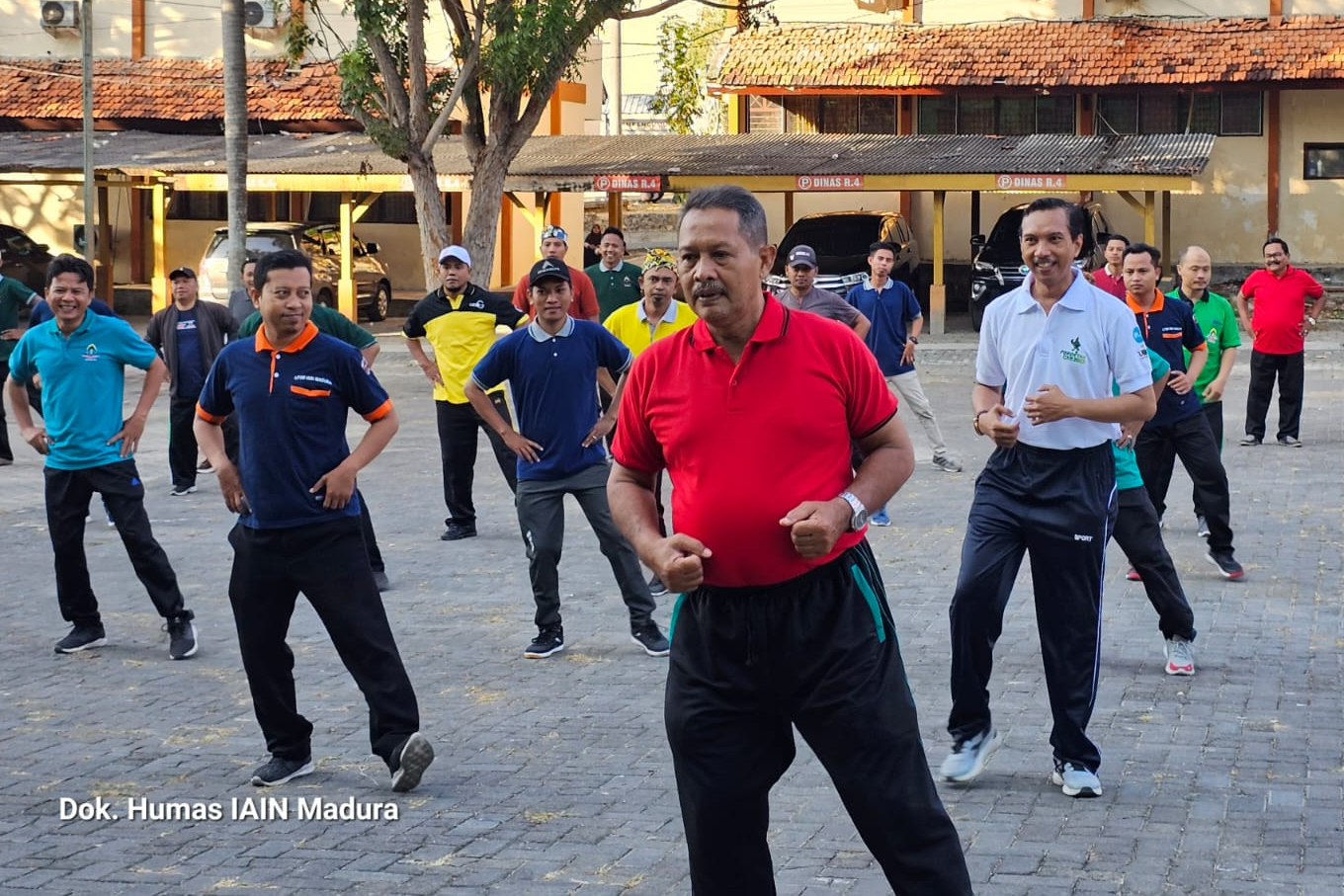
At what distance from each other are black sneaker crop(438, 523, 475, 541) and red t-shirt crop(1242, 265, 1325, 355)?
8211 millimetres

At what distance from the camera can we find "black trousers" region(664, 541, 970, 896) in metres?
3.97

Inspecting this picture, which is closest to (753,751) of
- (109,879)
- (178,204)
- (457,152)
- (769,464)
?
(769,464)

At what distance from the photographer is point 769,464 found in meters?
3.97

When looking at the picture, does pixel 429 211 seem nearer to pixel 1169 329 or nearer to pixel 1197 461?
pixel 1197 461

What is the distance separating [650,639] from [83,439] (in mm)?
2925

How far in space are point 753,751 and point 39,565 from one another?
8337 millimetres

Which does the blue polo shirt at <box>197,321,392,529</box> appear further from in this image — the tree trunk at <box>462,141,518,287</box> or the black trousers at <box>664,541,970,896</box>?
the tree trunk at <box>462,141,518,287</box>

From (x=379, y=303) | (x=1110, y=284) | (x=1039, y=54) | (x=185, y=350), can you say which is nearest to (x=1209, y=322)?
(x=1110, y=284)

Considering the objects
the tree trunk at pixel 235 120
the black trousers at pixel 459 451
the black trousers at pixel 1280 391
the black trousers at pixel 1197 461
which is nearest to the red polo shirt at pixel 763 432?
the black trousers at pixel 1197 461

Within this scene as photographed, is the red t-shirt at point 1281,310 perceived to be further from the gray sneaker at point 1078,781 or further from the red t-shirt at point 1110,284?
the gray sneaker at point 1078,781

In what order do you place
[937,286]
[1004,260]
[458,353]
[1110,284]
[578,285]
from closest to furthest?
[1110,284], [458,353], [578,285], [1004,260], [937,286]

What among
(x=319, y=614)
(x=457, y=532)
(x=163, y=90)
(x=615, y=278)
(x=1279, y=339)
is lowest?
(x=457, y=532)

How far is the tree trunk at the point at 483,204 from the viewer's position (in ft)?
88.1

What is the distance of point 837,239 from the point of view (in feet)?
100
